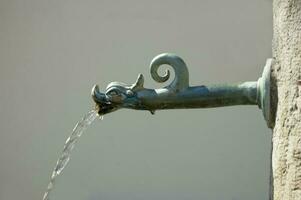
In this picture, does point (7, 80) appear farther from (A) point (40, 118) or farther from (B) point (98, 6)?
(B) point (98, 6)

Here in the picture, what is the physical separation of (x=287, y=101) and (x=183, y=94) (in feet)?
0.49

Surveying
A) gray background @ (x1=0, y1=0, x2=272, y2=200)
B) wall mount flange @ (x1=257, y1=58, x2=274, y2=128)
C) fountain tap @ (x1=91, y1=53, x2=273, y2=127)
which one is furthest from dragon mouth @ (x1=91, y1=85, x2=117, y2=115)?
gray background @ (x1=0, y1=0, x2=272, y2=200)

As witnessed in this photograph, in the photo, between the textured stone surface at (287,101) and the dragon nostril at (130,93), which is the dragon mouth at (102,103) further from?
the textured stone surface at (287,101)

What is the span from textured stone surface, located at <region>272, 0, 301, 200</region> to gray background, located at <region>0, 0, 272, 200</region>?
315 centimetres

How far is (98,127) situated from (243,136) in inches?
26.6

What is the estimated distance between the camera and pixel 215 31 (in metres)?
4.51

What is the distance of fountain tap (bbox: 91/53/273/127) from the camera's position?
129 centimetres

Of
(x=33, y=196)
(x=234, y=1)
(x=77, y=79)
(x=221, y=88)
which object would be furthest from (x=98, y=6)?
(x=221, y=88)

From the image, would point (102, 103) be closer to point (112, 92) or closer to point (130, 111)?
point (112, 92)

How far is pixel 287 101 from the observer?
4.06 feet

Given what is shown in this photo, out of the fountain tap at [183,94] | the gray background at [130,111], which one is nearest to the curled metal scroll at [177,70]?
the fountain tap at [183,94]

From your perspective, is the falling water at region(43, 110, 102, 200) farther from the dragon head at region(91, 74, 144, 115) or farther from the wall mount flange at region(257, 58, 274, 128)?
the wall mount flange at region(257, 58, 274, 128)

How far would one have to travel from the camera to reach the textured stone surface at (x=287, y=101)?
1.22 metres

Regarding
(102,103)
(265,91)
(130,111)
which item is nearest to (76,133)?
(102,103)
